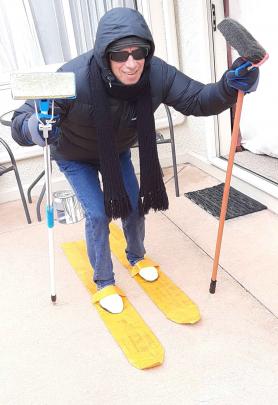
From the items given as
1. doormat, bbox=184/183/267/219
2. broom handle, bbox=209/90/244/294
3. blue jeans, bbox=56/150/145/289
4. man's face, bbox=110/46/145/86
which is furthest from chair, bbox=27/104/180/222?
man's face, bbox=110/46/145/86

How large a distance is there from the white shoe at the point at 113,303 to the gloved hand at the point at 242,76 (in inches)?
40.5

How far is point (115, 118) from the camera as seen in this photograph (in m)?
1.72

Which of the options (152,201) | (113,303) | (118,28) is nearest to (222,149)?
(152,201)

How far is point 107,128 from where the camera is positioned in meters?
1.68

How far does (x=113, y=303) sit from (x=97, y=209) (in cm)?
43

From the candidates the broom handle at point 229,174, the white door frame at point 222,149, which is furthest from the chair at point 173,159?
the broom handle at point 229,174

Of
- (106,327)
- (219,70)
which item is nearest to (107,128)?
(106,327)

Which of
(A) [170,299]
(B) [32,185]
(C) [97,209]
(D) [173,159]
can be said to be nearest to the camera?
(C) [97,209]

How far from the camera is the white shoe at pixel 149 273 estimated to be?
2070mm

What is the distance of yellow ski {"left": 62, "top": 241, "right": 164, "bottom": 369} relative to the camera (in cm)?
157

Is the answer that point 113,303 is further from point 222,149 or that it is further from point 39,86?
point 222,149

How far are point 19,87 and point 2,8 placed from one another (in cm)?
176

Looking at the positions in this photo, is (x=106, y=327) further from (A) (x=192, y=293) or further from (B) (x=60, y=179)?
(B) (x=60, y=179)

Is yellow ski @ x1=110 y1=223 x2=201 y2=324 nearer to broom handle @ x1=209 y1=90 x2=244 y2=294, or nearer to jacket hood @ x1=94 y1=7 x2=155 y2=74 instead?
broom handle @ x1=209 y1=90 x2=244 y2=294
